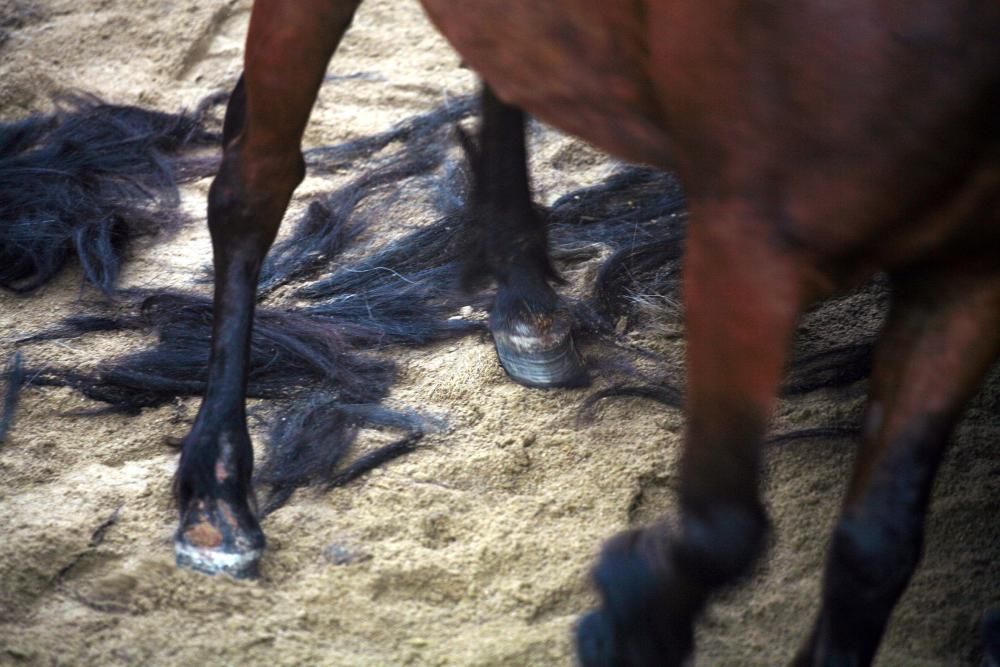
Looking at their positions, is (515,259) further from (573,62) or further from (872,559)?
(872,559)

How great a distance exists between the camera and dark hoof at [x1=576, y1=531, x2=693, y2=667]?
1579 millimetres

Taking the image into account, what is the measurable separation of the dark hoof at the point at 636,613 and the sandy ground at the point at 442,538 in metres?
0.28

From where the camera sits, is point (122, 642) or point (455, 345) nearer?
point (122, 642)

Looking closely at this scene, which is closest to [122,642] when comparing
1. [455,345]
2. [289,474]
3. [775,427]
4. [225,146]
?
[289,474]

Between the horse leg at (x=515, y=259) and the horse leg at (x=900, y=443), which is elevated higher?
the horse leg at (x=900, y=443)

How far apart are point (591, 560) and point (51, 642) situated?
2.94 feet

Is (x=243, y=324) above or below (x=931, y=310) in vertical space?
below

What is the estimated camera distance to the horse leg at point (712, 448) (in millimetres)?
1372

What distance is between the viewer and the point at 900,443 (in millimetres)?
1618

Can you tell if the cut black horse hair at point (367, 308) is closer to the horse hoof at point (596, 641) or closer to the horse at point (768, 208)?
the horse at point (768, 208)

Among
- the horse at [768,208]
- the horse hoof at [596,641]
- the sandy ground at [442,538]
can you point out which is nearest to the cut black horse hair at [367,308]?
the sandy ground at [442,538]

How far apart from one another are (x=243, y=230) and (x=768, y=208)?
1246 millimetres

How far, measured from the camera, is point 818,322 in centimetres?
291

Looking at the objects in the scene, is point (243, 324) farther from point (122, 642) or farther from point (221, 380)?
point (122, 642)
